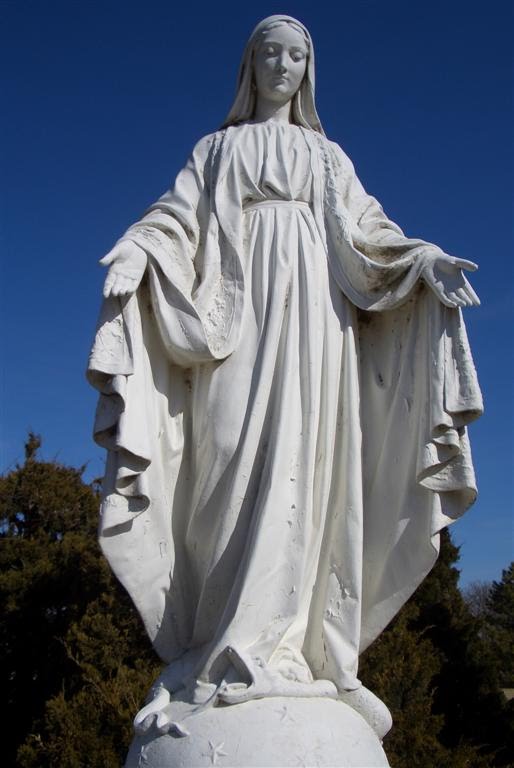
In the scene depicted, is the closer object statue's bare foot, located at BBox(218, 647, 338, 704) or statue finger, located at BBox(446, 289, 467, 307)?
statue's bare foot, located at BBox(218, 647, 338, 704)

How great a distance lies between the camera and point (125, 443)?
4.14m

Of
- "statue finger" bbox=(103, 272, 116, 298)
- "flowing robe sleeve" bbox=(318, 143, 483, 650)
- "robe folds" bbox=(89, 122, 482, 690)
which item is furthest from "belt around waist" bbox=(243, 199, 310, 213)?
"statue finger" bbox=(103, 272, 116, 298)

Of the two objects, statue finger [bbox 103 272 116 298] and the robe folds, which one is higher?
statue finger [bbox 103 272 116 298]

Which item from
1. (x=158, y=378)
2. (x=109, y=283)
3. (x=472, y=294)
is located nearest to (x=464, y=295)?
(x=472, y=294)

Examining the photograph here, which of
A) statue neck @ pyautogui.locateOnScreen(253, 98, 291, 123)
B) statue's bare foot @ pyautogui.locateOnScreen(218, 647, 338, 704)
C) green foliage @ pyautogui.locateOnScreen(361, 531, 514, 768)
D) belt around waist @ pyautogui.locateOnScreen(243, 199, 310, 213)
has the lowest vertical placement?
green foliage @ pyautogui.locateOnScreen(361, 531, 514, 768)

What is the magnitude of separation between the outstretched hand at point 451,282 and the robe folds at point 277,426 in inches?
3.7

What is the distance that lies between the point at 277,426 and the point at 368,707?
4.43 feet

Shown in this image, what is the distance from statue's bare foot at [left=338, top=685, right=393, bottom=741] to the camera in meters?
4.05

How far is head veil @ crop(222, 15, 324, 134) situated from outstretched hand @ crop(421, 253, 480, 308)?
4.84 feet

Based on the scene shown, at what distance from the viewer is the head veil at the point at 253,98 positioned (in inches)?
213

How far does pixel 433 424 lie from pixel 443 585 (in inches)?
472

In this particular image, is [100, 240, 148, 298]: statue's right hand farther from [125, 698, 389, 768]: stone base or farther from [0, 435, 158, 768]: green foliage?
[0, 435, 158, 768]: green foliage

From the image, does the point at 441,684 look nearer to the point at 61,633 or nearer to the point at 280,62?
the point at 61,633

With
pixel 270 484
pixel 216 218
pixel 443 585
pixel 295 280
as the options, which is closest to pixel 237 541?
pixel 270 484
